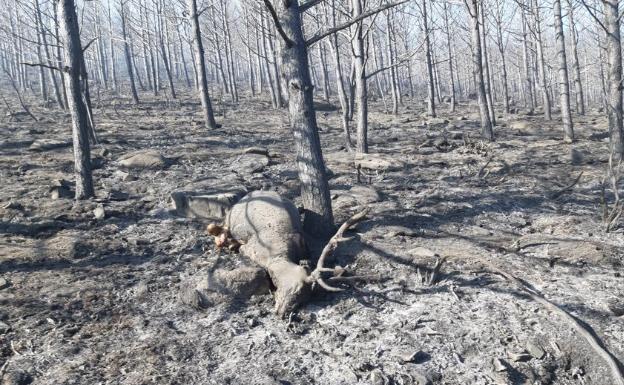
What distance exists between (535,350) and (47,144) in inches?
437

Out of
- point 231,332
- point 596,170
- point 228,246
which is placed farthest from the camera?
point 596,170

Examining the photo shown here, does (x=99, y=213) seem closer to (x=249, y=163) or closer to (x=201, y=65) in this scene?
(x=249, y=163)

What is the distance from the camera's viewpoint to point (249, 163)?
9.49m

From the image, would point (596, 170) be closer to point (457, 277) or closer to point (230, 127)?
point (457, 277)

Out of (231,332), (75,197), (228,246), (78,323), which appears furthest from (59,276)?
(75,197)

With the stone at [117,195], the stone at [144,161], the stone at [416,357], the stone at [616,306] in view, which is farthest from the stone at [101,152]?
the stone at [616,306]

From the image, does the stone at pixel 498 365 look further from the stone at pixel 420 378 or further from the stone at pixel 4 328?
the stone at pixel 4 328

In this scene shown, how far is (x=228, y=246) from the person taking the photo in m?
5.72

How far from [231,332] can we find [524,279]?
302 cm

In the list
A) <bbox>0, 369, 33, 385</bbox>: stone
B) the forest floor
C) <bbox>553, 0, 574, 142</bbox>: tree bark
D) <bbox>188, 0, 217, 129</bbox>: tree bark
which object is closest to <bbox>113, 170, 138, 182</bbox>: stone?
the forest floor

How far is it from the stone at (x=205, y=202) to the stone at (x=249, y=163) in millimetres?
2084

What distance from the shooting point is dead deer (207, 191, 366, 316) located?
15.3ft

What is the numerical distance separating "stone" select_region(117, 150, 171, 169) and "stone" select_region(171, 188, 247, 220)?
105 inches

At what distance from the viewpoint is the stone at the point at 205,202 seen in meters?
6.57
